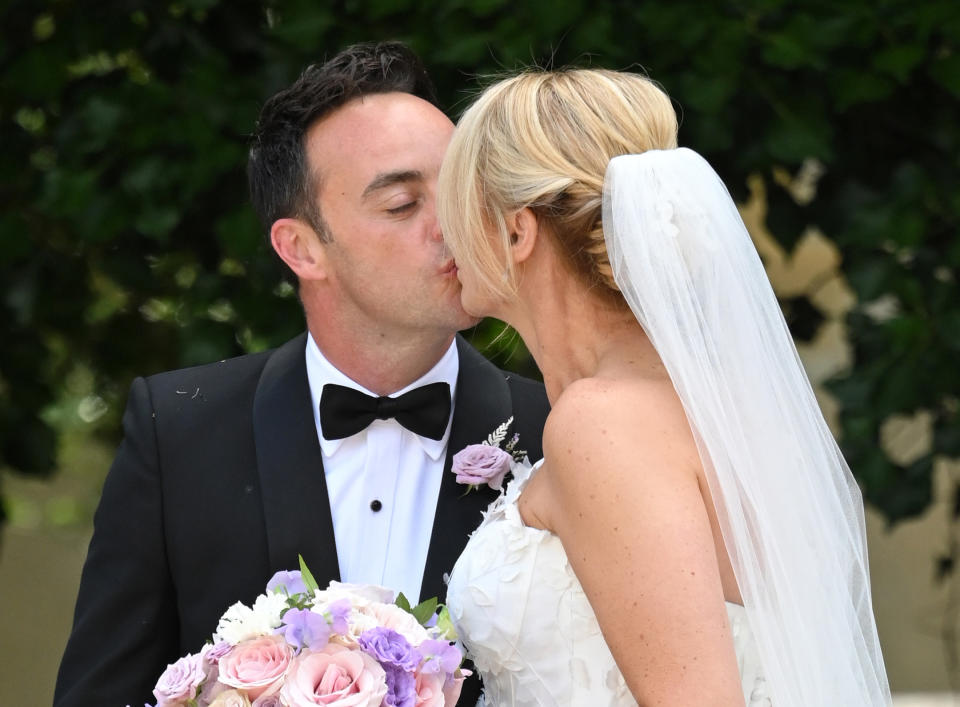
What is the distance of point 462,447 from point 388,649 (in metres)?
0.87

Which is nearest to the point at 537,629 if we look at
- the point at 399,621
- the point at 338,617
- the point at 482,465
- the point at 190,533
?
the point at 399,621

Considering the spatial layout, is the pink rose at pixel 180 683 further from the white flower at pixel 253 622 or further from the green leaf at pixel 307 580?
the green leaf at pixel 307 580

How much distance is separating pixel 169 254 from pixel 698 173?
2346 millimetres

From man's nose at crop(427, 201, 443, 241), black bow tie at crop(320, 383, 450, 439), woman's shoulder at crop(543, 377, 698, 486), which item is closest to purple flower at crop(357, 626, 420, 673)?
woman's shoulder at crop(543, 377, 698, 486)

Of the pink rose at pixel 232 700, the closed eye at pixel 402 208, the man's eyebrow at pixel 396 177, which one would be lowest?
the pink rose at pixel 232 700

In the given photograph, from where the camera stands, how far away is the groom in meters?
2.78

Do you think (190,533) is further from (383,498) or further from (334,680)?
(334,680)

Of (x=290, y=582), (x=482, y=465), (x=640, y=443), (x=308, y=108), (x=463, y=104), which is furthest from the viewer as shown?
(x=463, y=104)

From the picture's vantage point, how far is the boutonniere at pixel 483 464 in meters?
2.77

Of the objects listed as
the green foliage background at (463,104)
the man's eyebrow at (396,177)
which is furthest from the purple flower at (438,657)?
the green foliage background at (463,104)

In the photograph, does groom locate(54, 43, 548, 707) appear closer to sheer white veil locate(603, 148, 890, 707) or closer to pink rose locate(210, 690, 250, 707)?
pink rose locate(210, 690, 250, 707)

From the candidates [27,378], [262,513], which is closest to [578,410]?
[262,513]

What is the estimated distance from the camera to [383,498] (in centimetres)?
290

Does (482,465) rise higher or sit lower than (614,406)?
lower
